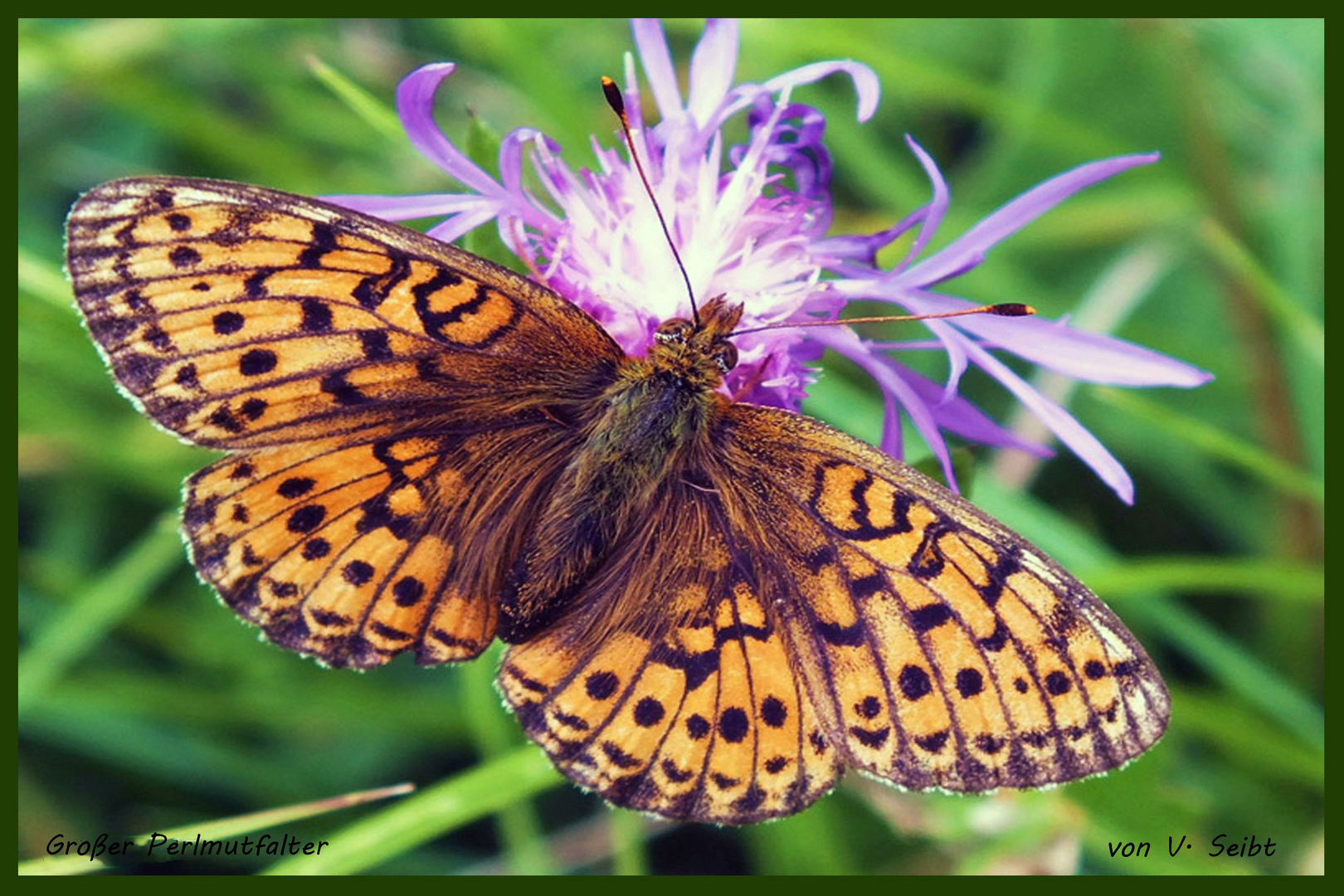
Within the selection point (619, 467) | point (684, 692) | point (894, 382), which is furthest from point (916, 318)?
point (684, 692)

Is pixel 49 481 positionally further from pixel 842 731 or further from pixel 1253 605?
pixel 1253 605

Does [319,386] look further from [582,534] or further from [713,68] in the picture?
[713,68]

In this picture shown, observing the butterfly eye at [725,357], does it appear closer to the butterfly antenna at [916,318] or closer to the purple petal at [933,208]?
the butterfly antenna at [916,318]

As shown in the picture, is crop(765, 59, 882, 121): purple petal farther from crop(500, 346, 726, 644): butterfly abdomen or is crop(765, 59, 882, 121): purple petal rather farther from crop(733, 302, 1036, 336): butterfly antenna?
crop(500, 346, 726, 644): butterfly abdomen

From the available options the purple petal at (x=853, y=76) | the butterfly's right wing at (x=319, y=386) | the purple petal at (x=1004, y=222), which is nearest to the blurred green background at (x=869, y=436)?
the purple petal at (x=1004, y=222)

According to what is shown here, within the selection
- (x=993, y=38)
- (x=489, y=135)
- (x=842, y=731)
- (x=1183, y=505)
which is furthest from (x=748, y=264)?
(x=993, y=38)

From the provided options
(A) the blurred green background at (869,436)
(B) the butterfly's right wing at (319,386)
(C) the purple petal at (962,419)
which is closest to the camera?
(B) the butterfly's right wing at (319,386)
